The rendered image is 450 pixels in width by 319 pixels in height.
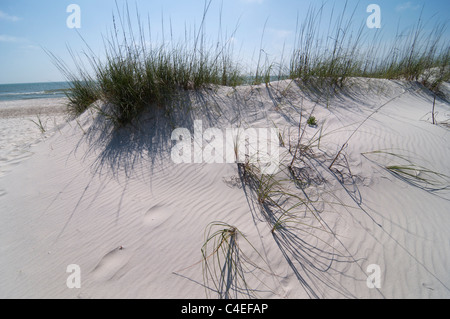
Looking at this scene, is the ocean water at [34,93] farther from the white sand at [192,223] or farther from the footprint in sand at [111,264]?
the footprint in sand at [111,264]

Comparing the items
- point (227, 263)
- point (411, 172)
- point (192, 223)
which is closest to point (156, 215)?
point (192, 223)

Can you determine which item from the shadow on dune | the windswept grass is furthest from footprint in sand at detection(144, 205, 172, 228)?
the windswept grass

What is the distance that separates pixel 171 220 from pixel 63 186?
169 cm

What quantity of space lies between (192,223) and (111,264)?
30.0 inches

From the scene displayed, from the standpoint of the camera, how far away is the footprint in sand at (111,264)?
1587 millimetres

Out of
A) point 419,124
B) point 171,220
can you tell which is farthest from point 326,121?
point 171,220

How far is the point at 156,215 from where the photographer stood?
82.5 inches

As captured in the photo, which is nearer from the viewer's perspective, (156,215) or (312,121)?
(156,215)

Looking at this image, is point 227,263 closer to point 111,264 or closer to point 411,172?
point 111,264

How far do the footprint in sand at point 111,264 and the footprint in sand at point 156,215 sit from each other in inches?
12.9

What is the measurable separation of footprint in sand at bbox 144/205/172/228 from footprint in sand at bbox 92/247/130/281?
33 centimetres

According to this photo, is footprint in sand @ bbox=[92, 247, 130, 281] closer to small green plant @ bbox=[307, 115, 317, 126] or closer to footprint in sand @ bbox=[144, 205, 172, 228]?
footprint in sand @ bbox=[144, 205, 172, 228]

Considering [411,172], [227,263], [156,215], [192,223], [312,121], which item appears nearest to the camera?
[227,263]

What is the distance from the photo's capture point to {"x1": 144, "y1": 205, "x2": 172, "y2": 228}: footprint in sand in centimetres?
200
